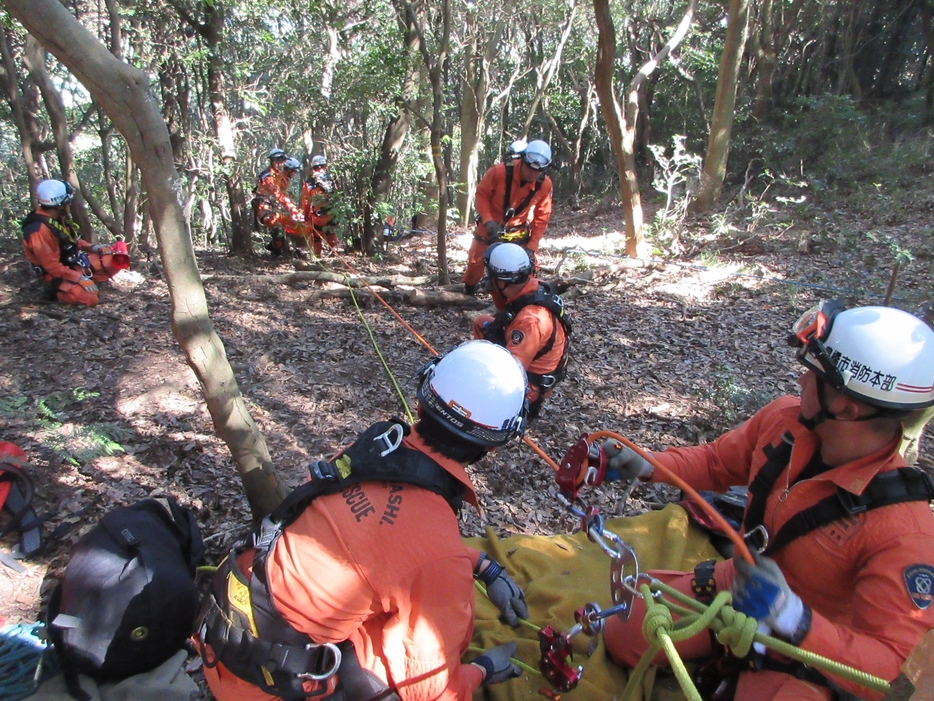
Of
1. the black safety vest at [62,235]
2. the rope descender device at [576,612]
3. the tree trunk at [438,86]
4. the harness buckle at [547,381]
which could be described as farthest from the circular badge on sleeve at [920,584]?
the black safety vest at [62,235]

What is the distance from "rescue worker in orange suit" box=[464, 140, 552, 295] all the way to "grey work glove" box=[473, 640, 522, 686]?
5640 millimetres

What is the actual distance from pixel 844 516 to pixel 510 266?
2.84m

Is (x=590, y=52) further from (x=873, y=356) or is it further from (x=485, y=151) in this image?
(x=873, y=356)

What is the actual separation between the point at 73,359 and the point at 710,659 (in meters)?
6.51

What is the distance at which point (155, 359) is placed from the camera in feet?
20.2

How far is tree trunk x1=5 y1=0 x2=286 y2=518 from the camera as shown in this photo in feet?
7.86

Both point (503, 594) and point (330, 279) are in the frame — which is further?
point (330, 279)

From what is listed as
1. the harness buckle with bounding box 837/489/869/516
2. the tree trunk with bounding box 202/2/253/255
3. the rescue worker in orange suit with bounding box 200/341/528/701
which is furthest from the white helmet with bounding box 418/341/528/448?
the tree trunk with bounding box 202/2/253/255

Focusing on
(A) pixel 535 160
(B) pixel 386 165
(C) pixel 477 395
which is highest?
(A) pixel 535 160

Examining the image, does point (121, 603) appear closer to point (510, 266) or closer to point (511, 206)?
point (510, 266)

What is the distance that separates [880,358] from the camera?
209cm

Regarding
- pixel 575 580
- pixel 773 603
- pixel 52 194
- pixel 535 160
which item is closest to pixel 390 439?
pixel 773 603

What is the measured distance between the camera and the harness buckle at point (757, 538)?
243 centimetres

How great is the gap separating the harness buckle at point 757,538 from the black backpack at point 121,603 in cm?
258
